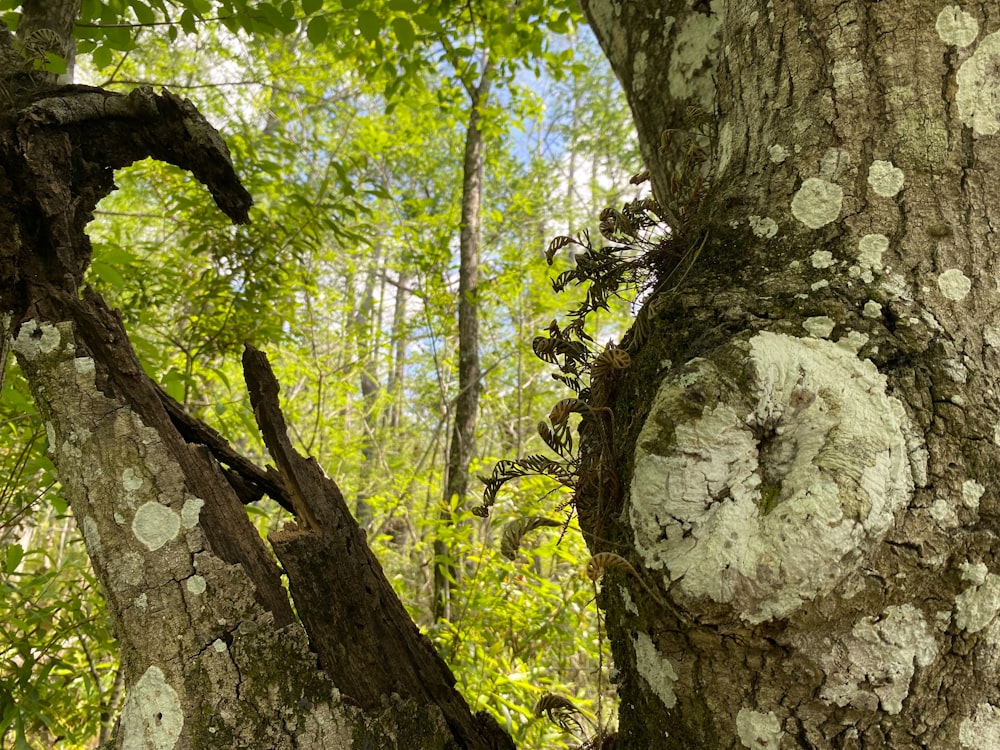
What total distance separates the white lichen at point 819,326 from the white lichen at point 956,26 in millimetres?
486

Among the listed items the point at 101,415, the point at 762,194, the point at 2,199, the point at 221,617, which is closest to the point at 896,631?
the point at 762,194

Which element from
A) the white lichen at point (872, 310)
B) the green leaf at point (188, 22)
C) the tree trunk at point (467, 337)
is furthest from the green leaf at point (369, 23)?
the white lichen at point (872, 310)

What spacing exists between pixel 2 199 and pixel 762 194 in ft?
4.29

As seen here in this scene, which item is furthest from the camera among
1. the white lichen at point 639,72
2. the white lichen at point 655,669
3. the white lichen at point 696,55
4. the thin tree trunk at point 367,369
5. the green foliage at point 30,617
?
the thin tree trunk at point 367,369

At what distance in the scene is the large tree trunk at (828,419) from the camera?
730 mm

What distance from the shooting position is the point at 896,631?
731mm

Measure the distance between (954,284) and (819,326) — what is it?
197 millimetres

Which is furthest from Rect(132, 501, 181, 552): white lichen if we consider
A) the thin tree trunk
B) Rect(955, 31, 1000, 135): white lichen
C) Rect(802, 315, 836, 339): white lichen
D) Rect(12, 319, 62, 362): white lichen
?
the thin tree trunk

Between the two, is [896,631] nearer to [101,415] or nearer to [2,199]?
[101,415]

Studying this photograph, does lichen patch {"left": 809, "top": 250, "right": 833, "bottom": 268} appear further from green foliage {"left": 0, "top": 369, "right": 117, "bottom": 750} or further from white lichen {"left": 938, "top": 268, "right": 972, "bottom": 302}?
green foliage {"left": 0, "top": 369, "right": 117, "bottom": 750}

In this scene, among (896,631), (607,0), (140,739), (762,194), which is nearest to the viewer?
(896,631)

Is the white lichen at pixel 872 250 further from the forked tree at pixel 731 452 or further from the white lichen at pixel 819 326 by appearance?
the white lichen at pixel 819 326

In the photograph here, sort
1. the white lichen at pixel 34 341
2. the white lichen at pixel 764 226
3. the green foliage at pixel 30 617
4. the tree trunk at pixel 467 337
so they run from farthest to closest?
the tree trunk at pixel 467 337 → the green foliage at pixel 30 617 → the white lichen at pixel 34 341 → the white lichen at pixel 764 226

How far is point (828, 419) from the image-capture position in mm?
770
